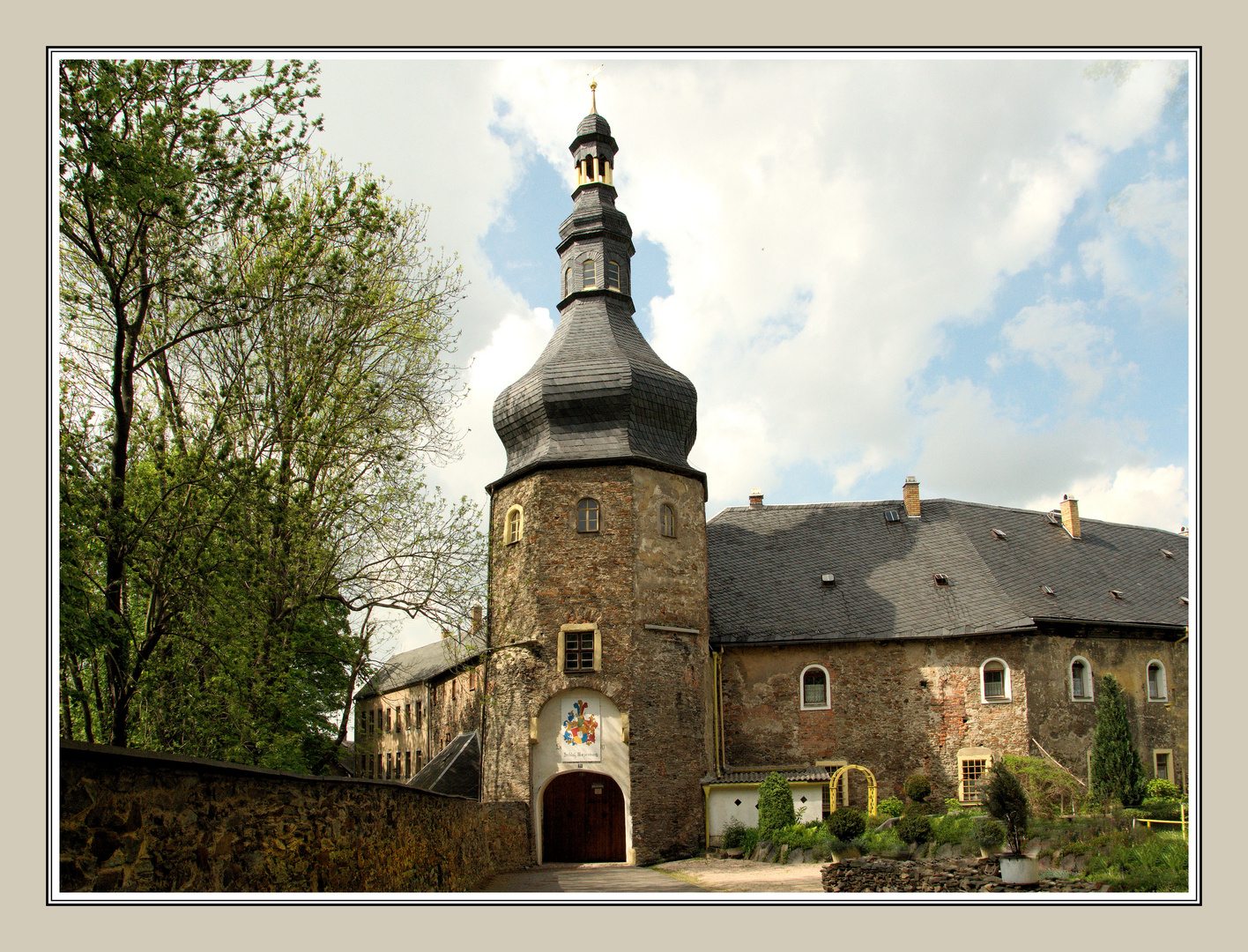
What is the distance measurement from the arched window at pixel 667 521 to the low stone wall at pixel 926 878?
842cm

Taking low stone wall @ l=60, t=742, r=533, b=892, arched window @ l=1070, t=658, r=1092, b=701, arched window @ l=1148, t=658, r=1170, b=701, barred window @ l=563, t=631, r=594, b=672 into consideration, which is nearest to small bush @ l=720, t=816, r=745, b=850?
barred window @ l=563, t=631, r=594, b=672

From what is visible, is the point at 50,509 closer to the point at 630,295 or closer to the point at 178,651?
the point at 178,651

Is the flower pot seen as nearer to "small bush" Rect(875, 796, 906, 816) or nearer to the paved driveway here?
the paved driveway

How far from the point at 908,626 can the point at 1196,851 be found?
50.4 feet

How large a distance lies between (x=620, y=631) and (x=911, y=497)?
13.0m

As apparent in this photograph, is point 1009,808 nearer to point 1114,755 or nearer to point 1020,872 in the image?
point 1020,872

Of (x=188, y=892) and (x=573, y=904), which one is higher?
(x=188, y=892)

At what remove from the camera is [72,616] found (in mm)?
8383

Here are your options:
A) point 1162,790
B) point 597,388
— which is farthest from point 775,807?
point 597,388

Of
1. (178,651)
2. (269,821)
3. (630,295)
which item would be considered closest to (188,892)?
(269,821)

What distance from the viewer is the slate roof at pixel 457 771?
20984 millimetres

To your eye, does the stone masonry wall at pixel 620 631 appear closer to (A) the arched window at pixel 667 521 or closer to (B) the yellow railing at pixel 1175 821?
(A) the arched window at pixel 667 521

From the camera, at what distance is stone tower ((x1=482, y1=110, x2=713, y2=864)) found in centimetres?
2053

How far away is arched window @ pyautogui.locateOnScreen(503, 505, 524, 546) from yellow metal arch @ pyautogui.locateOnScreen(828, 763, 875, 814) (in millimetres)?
9111
